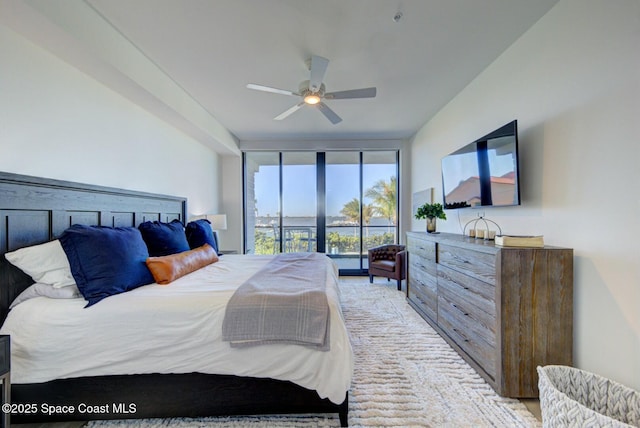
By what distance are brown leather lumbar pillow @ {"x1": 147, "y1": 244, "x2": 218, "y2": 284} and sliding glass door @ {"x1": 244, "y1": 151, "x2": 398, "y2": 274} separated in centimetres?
278

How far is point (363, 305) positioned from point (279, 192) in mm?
2903

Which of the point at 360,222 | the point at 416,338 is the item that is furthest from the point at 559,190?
the point at 360,222

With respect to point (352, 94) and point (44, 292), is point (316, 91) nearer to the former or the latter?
point (352, 94)

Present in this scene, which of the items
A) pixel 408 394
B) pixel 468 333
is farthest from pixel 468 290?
pixel 408 394

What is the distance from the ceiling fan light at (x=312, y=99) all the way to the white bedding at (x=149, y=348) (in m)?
2.08

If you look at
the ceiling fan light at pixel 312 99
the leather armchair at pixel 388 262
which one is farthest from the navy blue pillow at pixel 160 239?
the leather armchair at pixel 388 262

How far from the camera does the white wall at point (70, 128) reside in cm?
166

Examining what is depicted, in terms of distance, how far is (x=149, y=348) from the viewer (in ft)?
4.89

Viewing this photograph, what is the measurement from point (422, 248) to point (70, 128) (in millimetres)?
3635

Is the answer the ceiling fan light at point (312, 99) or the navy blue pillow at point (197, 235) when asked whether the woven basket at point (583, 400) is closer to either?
the ceiling fan light at point (312, 99)

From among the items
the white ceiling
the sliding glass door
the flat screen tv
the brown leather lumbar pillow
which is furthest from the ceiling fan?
the sliding glass door

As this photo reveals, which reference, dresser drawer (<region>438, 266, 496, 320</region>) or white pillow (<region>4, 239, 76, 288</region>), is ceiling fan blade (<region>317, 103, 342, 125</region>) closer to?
dresser drawer (<region>438, 266, 496, 320</region>)

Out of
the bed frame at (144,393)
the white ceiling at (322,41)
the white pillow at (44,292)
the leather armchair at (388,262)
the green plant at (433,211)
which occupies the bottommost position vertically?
the bed frame at (144,393)

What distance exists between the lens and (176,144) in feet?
11.5
